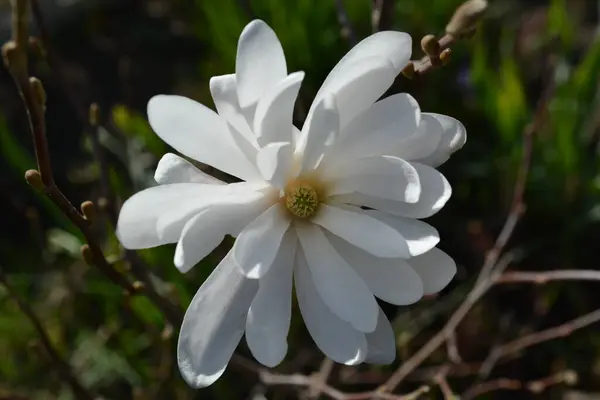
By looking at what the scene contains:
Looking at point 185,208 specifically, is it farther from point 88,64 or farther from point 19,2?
point 88,64

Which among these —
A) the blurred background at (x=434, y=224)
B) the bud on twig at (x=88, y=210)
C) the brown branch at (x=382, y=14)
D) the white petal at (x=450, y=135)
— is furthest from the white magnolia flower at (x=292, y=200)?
the blurred background at (x=434, y=224)

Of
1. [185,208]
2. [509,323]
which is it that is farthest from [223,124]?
[509,323]

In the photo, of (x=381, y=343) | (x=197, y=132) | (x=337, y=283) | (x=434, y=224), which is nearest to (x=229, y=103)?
(x=197, y=132)

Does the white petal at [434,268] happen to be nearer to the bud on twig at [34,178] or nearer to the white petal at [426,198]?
the white petal at [426,198]

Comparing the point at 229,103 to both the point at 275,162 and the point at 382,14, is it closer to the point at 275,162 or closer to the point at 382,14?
the point at 275,162

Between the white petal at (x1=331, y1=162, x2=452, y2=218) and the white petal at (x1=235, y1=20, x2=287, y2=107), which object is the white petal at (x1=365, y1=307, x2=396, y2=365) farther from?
the white petal at (x1=235, y1=20, x2=287, y2=107)
